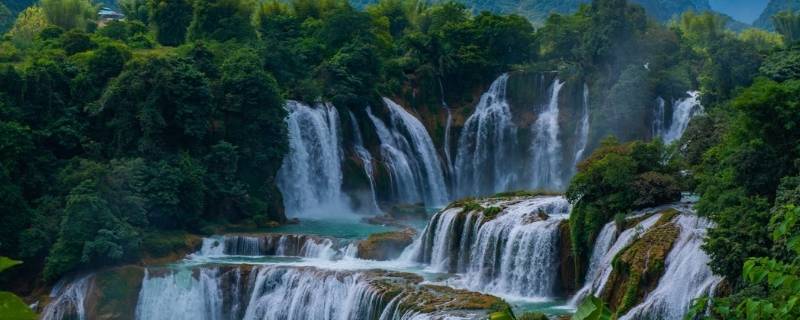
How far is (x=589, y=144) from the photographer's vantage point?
43.6 m

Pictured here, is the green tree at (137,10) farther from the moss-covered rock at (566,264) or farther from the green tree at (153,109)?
the moss-covered rock at (566,264)

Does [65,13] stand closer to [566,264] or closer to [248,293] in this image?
[248,293]

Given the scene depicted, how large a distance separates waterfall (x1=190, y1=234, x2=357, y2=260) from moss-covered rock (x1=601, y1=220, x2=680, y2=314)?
10.5m

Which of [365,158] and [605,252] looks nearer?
[605,252]

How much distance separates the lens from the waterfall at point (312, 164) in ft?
135

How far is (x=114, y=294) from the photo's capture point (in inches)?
1136

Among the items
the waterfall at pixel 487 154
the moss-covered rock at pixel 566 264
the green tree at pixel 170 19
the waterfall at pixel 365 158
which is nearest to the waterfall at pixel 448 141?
the waterfall at pixel 487 154

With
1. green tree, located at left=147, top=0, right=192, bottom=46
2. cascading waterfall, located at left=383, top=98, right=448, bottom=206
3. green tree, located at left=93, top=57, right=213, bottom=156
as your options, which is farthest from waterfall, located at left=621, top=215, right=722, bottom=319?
green tree, located at left=147, top=0, right=192, bottom=46

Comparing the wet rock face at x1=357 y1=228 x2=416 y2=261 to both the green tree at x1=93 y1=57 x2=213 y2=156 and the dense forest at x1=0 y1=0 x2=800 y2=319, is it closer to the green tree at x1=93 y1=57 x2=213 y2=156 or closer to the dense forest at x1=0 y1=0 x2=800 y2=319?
the dense forest at x1=0 y1=0 x2=800 y2=319

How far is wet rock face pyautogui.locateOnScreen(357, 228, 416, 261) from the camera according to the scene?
102ft

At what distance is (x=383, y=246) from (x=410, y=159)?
13.1 m

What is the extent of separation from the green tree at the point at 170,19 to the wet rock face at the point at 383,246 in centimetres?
2151

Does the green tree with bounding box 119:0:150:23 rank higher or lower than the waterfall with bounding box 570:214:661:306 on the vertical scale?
higher

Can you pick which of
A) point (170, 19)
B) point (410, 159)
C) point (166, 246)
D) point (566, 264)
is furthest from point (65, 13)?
point (566, 264)
